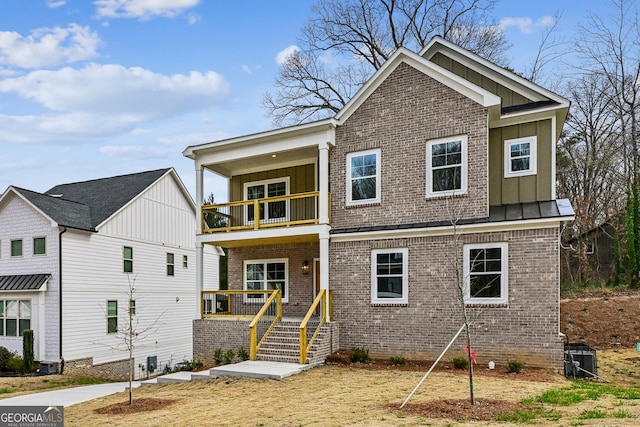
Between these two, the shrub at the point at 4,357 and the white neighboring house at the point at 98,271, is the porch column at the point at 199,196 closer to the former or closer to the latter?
the white neighboring house at the point at 98,271

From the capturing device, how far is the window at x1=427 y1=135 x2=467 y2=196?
Answer: 42.5ft

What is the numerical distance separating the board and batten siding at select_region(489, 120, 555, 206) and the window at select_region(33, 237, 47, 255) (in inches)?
641

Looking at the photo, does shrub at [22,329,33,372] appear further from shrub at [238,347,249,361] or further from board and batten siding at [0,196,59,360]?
shrub at [238,347,249,361]

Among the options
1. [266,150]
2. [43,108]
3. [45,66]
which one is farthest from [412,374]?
[43,108]

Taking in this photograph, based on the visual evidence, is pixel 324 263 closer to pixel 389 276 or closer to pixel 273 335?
pixel 389 276

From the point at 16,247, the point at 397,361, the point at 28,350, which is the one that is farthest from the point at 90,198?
the point at 397,361

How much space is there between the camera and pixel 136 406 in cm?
912

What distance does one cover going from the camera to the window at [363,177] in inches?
554

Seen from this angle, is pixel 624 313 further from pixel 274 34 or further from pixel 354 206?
pixel 274 34

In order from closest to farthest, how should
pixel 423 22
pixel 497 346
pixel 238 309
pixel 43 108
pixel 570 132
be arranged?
pixel 497 346
pixel 238 309
pixel 43 108
pixel 423 22
pixel 570 132

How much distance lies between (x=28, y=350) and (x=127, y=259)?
5262mm

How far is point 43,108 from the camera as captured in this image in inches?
880

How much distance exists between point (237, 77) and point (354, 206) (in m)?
8.01

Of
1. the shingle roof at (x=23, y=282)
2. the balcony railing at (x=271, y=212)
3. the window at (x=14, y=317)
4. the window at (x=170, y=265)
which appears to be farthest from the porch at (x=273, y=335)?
the window at (x=170, y=265)
